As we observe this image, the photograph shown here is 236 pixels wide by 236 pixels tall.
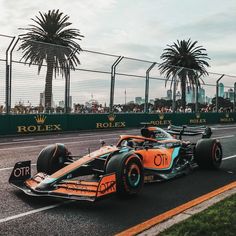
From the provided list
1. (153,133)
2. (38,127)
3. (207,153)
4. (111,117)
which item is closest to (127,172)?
(153,133)

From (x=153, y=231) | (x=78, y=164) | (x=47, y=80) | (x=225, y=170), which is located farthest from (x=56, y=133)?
(x=153, y=231)

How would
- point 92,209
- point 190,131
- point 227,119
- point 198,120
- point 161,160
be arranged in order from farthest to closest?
point 227,119, point 198,120, point 190,131, point 161,160, point 92,209

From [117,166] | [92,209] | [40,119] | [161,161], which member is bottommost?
[92,209]

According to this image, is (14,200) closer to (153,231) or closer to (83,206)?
(83,206)

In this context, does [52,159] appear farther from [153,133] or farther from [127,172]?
[153,133]

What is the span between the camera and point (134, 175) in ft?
19.6

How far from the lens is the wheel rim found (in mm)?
5827

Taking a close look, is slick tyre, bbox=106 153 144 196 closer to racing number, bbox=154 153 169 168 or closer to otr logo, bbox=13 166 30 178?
racing number, bbox=154 153 169 168

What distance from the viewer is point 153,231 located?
4316 millimetres

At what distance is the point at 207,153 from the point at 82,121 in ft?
41.1

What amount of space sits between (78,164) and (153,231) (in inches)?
81.1

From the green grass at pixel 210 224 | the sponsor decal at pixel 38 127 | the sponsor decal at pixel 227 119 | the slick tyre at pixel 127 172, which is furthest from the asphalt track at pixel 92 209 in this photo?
the sponsor decal at pixel 227 119

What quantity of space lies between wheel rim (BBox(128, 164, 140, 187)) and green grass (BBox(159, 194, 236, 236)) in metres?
1.27

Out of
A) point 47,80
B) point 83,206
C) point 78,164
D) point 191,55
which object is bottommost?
point 83,206
